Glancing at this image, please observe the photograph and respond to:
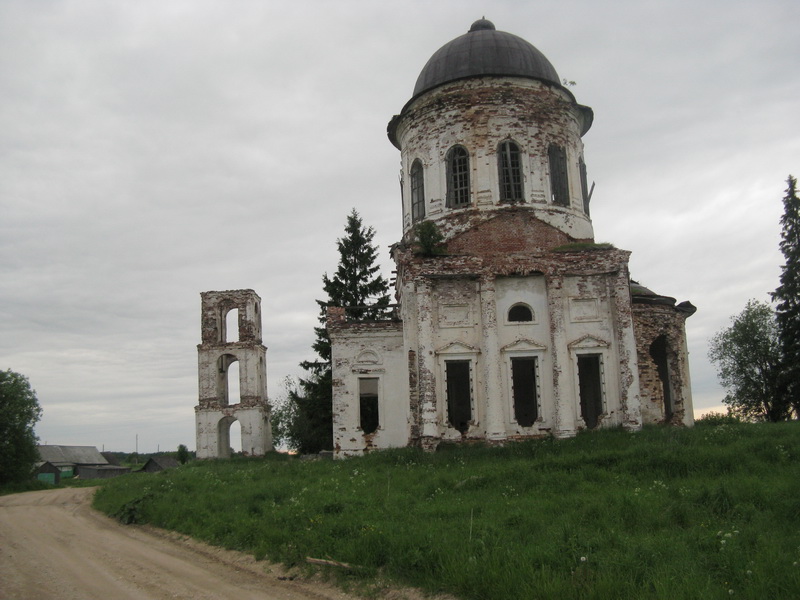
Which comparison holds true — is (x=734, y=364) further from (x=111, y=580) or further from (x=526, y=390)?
(x=111, y=580)

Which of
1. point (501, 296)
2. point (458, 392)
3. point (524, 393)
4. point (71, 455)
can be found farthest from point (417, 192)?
point (71, 455)

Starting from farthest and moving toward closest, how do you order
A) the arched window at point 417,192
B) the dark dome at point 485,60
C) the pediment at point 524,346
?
the arched window at point 417,192, the dark dome at point 485,60, the pediment at point 524,346

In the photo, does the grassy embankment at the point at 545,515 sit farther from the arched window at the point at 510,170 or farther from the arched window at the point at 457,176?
the arched window at the point at 457,176

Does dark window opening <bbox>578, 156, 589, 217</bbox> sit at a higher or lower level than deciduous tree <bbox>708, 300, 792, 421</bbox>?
higher

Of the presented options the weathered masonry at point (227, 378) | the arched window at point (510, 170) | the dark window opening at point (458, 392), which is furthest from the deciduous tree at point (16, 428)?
the arched window at point (510, 170)

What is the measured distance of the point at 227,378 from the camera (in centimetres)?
3148

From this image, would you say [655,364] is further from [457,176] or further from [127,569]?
[127,569]

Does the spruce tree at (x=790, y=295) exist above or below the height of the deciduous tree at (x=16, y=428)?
above

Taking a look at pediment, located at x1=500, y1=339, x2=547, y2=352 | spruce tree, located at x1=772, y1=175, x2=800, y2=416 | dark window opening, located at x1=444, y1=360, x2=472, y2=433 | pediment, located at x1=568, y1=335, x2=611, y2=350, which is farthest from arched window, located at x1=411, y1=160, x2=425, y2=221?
spruce tree, located at x1=772, y1=175, x2=800, y2=416

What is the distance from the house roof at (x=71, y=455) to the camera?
2355 inches

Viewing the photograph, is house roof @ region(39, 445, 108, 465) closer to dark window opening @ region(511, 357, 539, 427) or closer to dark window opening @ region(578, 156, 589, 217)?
dark window opening @ region(511, 357, 539, 427)

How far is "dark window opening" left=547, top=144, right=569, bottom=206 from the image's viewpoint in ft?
68.5

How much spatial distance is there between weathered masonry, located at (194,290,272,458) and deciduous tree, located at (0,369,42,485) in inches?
418

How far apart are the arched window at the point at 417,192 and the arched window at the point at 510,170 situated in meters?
2.59
